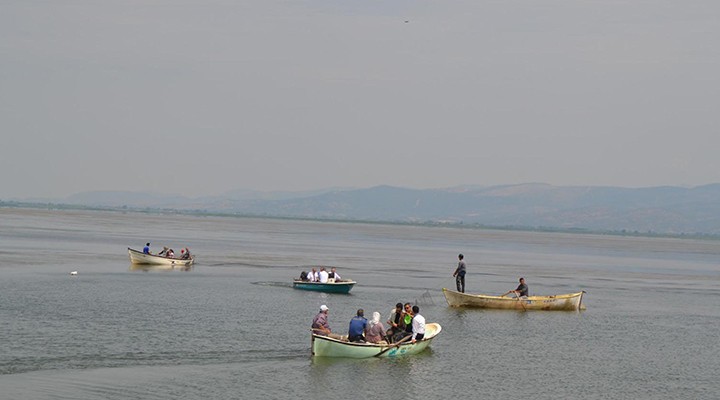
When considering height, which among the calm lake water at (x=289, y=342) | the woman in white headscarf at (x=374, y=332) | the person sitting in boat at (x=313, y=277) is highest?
the person sitting in boat at (x=313, y=277)

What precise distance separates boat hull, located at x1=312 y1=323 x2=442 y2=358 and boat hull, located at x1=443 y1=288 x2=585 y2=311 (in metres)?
16.1

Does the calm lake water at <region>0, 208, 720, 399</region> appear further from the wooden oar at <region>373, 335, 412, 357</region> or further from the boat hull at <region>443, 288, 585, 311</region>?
the boat hull at <region>443, 288, 585, 311</region>

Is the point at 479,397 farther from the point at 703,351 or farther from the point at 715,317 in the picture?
the point at 715,317

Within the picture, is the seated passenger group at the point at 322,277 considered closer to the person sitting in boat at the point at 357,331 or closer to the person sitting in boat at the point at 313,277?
the person sitting in boat at the point at 313,277

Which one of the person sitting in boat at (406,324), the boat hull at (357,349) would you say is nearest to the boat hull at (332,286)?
the person sitting in boat at (406,324)

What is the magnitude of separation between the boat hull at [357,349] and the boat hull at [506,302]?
1613cm

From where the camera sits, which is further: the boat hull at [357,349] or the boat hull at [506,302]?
the boat hull at [506,302]

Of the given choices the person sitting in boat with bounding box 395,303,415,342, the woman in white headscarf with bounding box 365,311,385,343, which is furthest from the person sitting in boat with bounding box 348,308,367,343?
the person sitting in boat with bounding box 395,303,415,342

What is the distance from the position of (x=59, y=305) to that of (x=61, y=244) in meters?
54.6

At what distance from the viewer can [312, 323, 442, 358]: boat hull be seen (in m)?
33.5

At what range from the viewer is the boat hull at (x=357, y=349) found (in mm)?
33500

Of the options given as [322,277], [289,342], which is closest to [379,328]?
[289,342]

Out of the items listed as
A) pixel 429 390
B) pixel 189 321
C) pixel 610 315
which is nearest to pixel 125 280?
pixel 189 321

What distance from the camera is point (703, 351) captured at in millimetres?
41000
